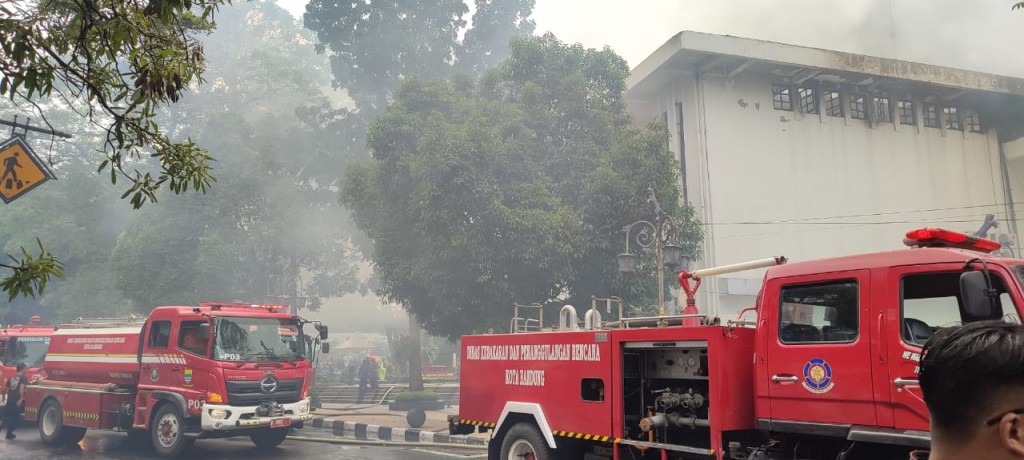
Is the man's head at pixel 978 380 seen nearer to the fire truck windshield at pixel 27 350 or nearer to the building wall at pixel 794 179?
the fire truck windshield at pixel 27 350

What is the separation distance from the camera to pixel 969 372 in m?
1.21

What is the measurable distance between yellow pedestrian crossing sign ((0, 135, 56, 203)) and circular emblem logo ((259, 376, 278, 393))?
4.55 metres

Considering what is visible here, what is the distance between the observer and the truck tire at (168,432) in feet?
37.1

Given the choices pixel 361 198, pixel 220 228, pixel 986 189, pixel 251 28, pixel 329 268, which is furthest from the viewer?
pixel 251 28

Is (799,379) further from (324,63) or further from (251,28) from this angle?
(251,28)

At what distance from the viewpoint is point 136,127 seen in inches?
148

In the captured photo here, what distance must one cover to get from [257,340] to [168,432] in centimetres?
206

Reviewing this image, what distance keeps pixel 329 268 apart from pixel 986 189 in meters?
28.1

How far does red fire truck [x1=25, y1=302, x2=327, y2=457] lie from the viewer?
11.3 metres

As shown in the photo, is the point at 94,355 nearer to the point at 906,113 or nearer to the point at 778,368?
the point at 778,368

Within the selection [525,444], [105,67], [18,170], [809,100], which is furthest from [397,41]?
[105,67]

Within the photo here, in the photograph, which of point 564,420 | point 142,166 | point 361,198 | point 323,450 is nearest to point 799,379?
point 564,420

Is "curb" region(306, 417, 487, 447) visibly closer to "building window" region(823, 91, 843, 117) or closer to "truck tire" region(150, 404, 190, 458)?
"truck tire" region(150, 404, 190, 458)

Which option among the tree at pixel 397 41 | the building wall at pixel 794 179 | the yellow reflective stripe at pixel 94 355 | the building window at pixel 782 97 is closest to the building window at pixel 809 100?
the building wall at pixel 794 179
